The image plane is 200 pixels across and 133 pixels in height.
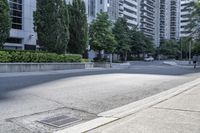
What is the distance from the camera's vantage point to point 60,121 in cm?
758

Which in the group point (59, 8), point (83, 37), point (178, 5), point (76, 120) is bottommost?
point (76, 120)

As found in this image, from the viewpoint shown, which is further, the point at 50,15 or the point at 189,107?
the point at 50,15

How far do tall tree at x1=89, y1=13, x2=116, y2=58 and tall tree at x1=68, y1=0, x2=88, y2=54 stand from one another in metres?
7.05

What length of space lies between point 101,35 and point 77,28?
839cm

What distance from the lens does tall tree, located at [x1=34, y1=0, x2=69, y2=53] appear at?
100 ft

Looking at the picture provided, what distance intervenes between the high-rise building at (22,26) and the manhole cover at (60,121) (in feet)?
113

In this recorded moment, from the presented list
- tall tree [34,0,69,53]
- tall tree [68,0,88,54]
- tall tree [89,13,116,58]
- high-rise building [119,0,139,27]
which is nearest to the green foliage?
high-rise building [119,0,139,27]

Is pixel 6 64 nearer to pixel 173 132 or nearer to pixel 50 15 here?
pixel 50 15

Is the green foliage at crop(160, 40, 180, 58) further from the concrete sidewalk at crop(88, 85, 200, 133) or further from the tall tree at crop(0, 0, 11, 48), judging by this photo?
the concrete sidewalk at crop(88, 85, 200, 133)

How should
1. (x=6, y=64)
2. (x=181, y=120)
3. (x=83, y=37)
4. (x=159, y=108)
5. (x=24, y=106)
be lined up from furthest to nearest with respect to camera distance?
(x=83, y=37) → (x=6, y=64) → (x=159, y=108) → (x=24, y=106) → (x=181, y=120)

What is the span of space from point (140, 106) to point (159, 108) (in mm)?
668

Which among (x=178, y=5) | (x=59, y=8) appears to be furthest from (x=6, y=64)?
(x=178, y=5)

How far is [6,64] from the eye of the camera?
920 inches

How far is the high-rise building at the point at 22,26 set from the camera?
41.3 metres
